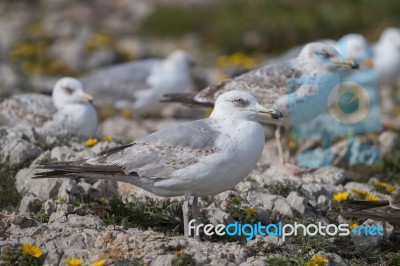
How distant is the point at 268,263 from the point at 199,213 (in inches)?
37.2

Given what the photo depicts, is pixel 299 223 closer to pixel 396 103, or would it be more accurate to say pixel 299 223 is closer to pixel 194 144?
pixel 194 144

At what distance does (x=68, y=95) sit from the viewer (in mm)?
10141

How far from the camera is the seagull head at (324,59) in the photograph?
366 inches

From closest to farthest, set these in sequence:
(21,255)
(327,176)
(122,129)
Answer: (21,255) → (327,176) → (122,129)

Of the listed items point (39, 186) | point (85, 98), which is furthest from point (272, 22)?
point (39, 186)

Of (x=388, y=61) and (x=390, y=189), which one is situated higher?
(x=388, y=61)

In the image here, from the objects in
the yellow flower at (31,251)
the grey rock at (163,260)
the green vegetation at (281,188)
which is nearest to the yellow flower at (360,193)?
the green vegetation at (281,188)

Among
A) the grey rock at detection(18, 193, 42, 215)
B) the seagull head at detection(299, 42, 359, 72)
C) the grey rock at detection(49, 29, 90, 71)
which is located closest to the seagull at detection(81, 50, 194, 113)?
the grey rock at detection(49, 29, 90, 71)

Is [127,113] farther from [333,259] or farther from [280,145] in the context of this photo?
[333,259]

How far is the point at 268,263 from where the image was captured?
6.18m

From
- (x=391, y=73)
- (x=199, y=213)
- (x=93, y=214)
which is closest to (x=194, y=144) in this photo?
(x=199, y=213)

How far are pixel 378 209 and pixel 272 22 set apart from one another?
40.7 ft

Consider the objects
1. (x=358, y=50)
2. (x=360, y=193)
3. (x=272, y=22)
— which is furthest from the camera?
(x=272, y=22)

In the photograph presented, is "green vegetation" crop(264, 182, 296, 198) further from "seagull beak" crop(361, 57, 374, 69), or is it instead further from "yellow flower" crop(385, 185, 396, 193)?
"seagull beak" crop(361, 57, 374, 69)
